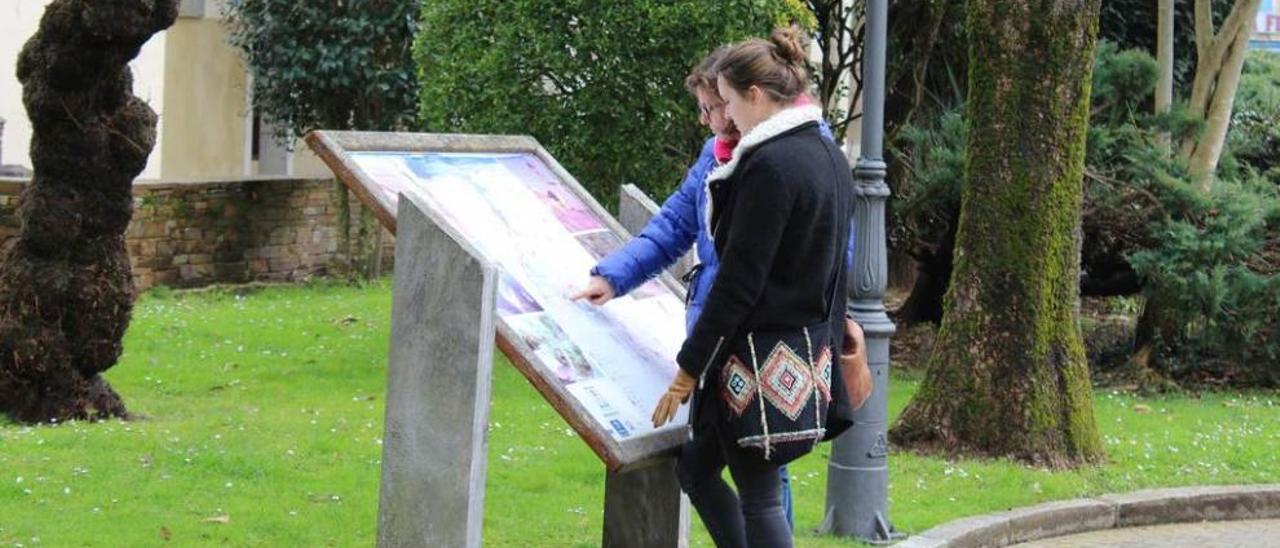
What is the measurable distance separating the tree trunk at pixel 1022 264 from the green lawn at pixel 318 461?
0.84ft

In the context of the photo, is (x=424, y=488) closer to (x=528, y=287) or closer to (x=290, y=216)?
(x=528, y=287)

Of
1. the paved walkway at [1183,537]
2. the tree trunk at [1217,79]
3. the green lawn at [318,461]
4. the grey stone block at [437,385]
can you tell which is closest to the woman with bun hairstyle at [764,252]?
the grey stone block at [437,385]

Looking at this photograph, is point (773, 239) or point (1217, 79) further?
point (1217, 79)

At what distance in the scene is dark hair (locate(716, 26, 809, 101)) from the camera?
5695 mm

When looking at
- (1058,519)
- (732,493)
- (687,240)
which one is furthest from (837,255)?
(1058,519)

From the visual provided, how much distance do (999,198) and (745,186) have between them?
5.18 m

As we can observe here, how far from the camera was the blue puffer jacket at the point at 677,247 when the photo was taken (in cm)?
601

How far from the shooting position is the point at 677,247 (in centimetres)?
613

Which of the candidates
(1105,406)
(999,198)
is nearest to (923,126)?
(1105,406)

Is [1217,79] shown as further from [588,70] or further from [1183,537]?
[1183,537]

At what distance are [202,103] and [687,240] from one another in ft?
57.8

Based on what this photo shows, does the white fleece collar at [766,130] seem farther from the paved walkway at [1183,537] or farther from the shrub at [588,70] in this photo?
the shrub at [588,70]

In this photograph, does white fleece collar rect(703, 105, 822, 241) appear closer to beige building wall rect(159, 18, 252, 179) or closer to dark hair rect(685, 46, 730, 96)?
dark hair rect(685, 46, 730, 96)

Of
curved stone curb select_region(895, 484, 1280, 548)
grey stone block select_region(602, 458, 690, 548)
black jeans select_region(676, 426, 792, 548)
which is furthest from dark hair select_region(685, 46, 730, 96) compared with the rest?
curved stone curb select_region(895, 484, 1280, 548)
